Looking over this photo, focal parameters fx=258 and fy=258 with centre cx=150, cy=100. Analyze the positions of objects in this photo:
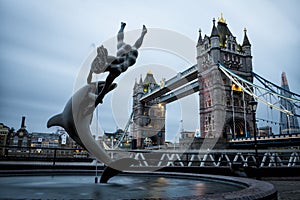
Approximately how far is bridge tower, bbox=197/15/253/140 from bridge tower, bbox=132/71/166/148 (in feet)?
82.3

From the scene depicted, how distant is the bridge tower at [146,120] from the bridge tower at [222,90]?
987 inches

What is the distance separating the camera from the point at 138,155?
39.4 feet

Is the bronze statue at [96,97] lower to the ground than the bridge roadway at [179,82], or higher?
lower

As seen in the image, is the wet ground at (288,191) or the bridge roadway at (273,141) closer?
the wet ground at (288,191)

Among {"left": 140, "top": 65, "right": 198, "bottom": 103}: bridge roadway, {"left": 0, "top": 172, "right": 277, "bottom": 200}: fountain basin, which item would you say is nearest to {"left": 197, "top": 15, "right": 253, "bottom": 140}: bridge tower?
{"left": 140, "top": 65, "right": 198, "bottom": 103}: bridge roadway

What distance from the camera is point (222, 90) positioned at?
33531mm

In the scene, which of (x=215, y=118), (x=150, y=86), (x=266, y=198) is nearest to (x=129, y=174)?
(x=266, y=198)

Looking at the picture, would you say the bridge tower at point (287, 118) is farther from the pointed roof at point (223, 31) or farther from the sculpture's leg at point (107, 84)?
the sculpture's leg at point (107, 84)

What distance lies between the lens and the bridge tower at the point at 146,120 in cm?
5944

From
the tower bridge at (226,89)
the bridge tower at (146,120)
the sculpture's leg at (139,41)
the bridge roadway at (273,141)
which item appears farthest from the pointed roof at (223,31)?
the sculpture's leg at (139,41)

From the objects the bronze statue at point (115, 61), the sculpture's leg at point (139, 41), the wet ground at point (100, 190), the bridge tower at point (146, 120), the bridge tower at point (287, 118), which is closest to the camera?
the wet ground at point (100, 190)

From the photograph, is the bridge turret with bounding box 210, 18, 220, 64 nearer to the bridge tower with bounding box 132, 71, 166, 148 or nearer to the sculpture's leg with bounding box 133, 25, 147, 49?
the bridge tower with bounding box 132, 71, 166, 148

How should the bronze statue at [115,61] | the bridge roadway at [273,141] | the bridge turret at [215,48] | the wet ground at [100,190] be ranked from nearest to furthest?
1. the wet ground at [100,190]
2. the bronze statue at [115,61]
3. the bridge roadway at [273,141]
4. the bridge turret at [215,48]

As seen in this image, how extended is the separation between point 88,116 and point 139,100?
59.4 m
